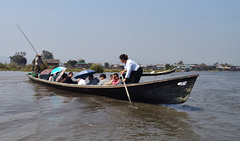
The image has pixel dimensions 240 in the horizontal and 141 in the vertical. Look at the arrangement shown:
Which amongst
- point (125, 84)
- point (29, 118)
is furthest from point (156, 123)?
point (29, 118)

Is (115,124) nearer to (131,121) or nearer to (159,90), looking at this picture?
(131,121)

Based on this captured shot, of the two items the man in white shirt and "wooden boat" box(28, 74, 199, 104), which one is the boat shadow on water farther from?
the man in white shirt

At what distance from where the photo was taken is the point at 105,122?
4383 millimetres

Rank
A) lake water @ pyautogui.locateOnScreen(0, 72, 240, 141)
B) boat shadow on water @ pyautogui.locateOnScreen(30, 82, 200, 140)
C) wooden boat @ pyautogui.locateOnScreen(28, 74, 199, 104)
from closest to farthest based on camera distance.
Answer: lake water @ pyautogui.locateOnScreen(0, 72, 240, 141) < boat shadow on water @ pyautogui.locateOnScreen(30, 82, 200, 140) < wooden boat @ pyautogui.locateOnScreen(28, 74, 199, 104)

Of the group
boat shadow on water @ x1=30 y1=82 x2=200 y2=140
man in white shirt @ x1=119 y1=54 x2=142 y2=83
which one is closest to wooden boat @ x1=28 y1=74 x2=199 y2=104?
boat shadow on water @ x1=30 y1=82 x2=200 y2=140

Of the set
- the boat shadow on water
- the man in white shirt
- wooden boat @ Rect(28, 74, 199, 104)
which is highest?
the man in white shirt

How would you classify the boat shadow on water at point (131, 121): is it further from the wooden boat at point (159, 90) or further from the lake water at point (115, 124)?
the wooden boat at point (159, 90)

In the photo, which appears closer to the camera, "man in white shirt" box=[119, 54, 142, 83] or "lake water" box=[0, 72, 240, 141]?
"lake water" box=[0, 72, 240, 141]

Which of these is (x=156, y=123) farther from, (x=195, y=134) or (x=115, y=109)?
(x=115, y=109)

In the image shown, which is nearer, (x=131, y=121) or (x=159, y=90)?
(x=131, y=121)

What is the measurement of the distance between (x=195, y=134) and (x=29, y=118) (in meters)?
3.41

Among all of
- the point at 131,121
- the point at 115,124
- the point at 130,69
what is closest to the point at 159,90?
the point at 130,69

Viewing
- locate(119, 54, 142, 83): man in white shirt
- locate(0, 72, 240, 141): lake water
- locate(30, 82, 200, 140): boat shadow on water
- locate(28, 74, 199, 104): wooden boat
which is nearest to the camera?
locate(0, 72, 240, 141): lake water

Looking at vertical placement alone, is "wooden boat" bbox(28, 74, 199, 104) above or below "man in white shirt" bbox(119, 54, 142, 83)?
below
